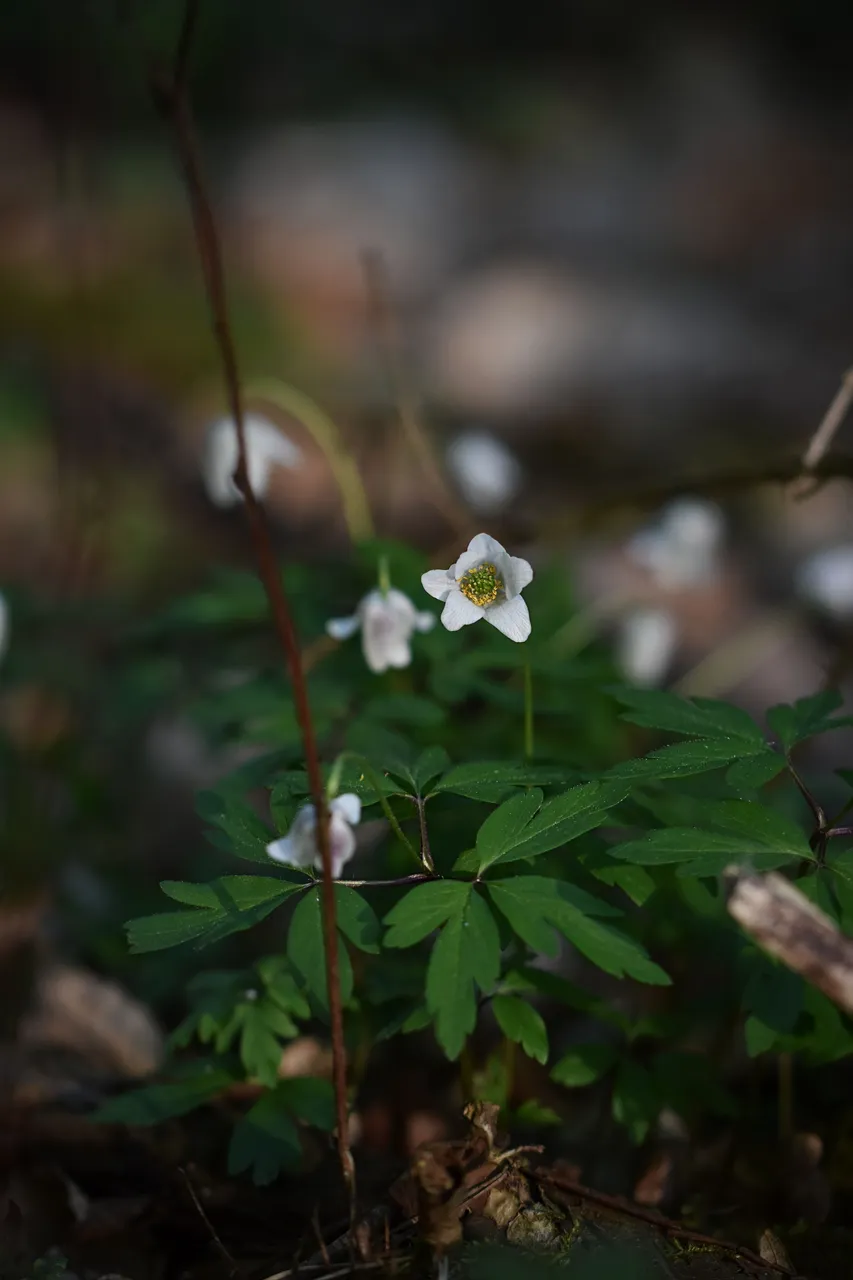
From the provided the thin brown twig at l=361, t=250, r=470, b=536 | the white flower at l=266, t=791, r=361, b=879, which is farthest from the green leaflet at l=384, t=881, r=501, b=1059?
the thin brown twig at l=361, t=250, r=470, b=536

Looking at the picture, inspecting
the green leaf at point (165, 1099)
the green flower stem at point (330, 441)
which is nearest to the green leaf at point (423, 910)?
the green leaf at point (165, 1099)

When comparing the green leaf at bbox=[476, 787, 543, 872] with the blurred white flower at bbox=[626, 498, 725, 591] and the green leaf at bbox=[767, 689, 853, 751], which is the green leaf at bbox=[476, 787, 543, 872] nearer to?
the green leaf at bbox=[767, 689, 853, 751]

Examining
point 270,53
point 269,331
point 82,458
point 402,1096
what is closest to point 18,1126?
point 402,1096

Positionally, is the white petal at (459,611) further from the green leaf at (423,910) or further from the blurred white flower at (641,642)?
the blurred white flower at (641,642)

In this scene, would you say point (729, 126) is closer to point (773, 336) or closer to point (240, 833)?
point (773, 336)

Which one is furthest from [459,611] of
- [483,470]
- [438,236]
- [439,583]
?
[438,236]

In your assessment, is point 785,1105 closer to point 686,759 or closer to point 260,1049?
point 686,759
